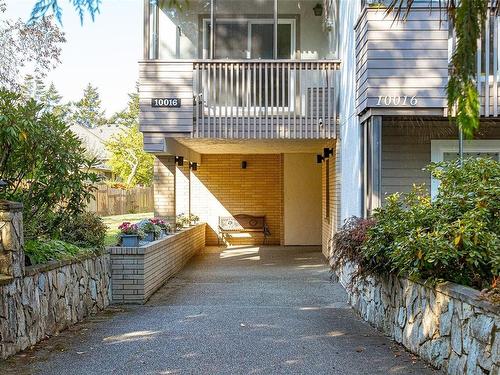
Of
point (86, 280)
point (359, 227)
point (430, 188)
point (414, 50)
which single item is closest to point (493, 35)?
point (414, 50)

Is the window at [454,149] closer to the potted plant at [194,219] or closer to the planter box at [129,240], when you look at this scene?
the planter box at [129,240]

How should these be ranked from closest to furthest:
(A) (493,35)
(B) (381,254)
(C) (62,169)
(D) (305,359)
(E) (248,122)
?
(D) (305,359) → (B) (381,254) → (C) (62,169) → (A) (493,35) → (E) (248,122)

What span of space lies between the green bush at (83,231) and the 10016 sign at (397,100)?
438cm

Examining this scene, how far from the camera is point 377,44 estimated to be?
8.53 metres

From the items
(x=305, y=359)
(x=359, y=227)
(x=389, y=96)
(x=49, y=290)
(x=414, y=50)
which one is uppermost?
(x=414, y=50)

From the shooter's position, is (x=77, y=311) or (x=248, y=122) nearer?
(x=77, y=311)

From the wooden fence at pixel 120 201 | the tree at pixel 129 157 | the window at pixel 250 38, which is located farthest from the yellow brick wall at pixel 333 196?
the tree at pixel 129 157

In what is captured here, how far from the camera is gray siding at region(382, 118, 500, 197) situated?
1007 cm

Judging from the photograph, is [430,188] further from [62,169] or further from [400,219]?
[62,169]

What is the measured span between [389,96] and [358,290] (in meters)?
2.72

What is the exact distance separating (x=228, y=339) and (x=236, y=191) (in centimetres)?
1224

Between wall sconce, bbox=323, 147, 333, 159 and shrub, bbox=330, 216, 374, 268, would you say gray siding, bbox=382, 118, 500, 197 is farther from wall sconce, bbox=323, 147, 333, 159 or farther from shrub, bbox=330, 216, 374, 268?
wall sconce, bbox=323, 147, 333, 159

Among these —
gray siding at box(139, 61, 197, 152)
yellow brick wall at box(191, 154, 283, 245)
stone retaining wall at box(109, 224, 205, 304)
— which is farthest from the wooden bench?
stone retaining wall at box(109, 224, 205, 304)

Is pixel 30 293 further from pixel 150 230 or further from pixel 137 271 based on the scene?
pixel 150 230
